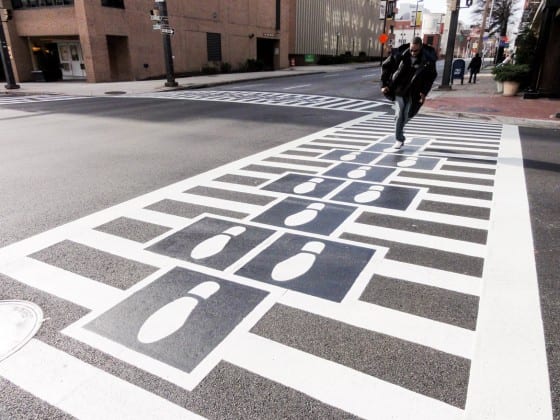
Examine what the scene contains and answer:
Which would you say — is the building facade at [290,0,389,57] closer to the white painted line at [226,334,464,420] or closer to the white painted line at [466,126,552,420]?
the white painted line at [466,126,552,420]

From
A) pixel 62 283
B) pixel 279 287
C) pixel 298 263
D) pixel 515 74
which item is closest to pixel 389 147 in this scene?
pixel 298 263

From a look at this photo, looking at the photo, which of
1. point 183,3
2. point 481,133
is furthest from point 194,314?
point 183,3

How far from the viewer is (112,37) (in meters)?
27.7

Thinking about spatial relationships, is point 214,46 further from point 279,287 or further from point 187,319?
point 187,319

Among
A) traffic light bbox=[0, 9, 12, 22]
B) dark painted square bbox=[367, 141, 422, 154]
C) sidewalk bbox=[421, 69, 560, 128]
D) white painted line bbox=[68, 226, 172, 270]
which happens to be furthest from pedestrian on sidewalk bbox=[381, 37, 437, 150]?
traffic light bbox=[0, 9, 12, 22]

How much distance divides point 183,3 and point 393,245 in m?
31.4

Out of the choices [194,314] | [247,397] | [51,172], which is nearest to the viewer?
[247,397]

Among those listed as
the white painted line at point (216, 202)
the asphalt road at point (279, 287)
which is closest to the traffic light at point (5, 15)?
the asphalt road at point (279, 287)

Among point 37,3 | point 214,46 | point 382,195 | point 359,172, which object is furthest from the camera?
point 214,46

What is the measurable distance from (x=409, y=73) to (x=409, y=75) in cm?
3

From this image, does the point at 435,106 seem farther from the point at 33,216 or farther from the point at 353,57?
the point at 353,57

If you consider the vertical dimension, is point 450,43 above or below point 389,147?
above

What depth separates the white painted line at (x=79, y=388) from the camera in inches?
84.7

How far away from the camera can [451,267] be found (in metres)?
3.61
